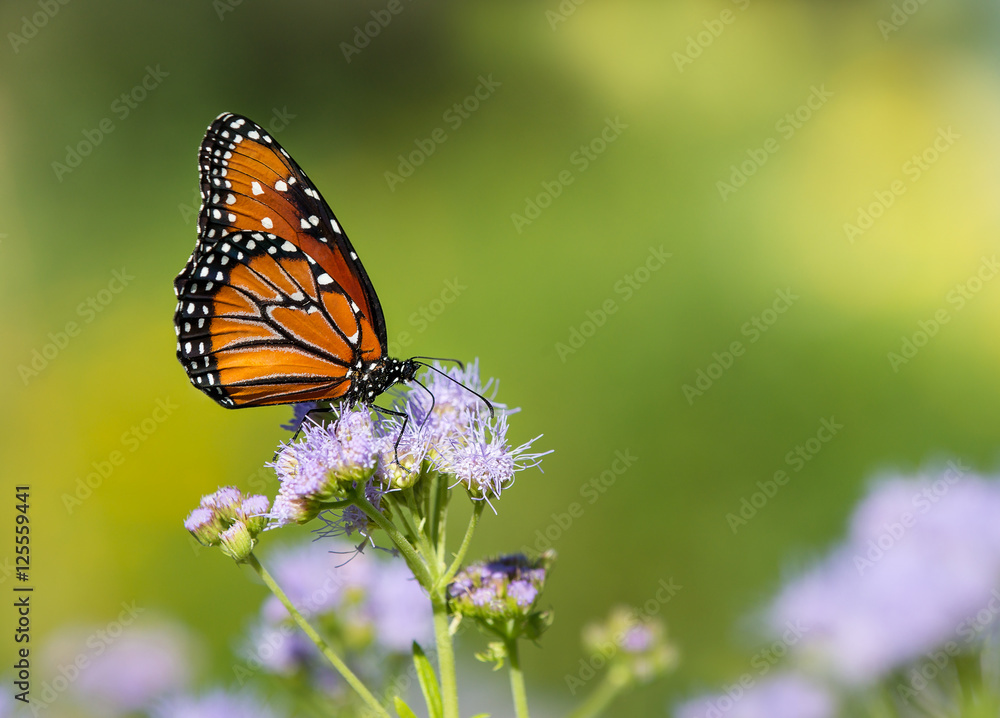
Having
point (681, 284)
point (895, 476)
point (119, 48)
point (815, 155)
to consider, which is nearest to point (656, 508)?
point (681, 284)

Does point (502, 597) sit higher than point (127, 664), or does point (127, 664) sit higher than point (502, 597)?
point (502, 597)
